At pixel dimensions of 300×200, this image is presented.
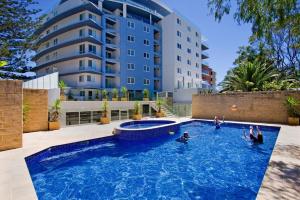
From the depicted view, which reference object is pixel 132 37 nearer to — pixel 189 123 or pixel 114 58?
pixel 114 58

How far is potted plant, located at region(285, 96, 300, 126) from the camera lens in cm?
1853

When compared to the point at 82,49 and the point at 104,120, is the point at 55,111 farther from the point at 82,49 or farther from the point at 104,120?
the point at 82,49

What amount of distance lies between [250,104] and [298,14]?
15507mm

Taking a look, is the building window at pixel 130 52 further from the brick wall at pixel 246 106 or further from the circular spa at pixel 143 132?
the circular spa at pixel 143 132

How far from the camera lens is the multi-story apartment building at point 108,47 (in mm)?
33969

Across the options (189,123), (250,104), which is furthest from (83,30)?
(250,104)

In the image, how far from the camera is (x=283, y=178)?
590 centimetres

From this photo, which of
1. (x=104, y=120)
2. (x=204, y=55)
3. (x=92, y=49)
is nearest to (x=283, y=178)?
(x=104, y=120)

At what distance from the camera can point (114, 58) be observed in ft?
123

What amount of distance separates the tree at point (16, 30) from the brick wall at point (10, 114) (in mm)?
12249

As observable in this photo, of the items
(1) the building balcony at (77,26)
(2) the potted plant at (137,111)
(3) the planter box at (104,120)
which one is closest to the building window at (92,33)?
(1) the building balcony at (77,26)

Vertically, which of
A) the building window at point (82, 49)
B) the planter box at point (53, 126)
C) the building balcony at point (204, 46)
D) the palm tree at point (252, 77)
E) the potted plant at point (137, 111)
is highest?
the building balcony at point (204, 46)

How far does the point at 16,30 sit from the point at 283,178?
25.9 meters

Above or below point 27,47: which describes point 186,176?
below
